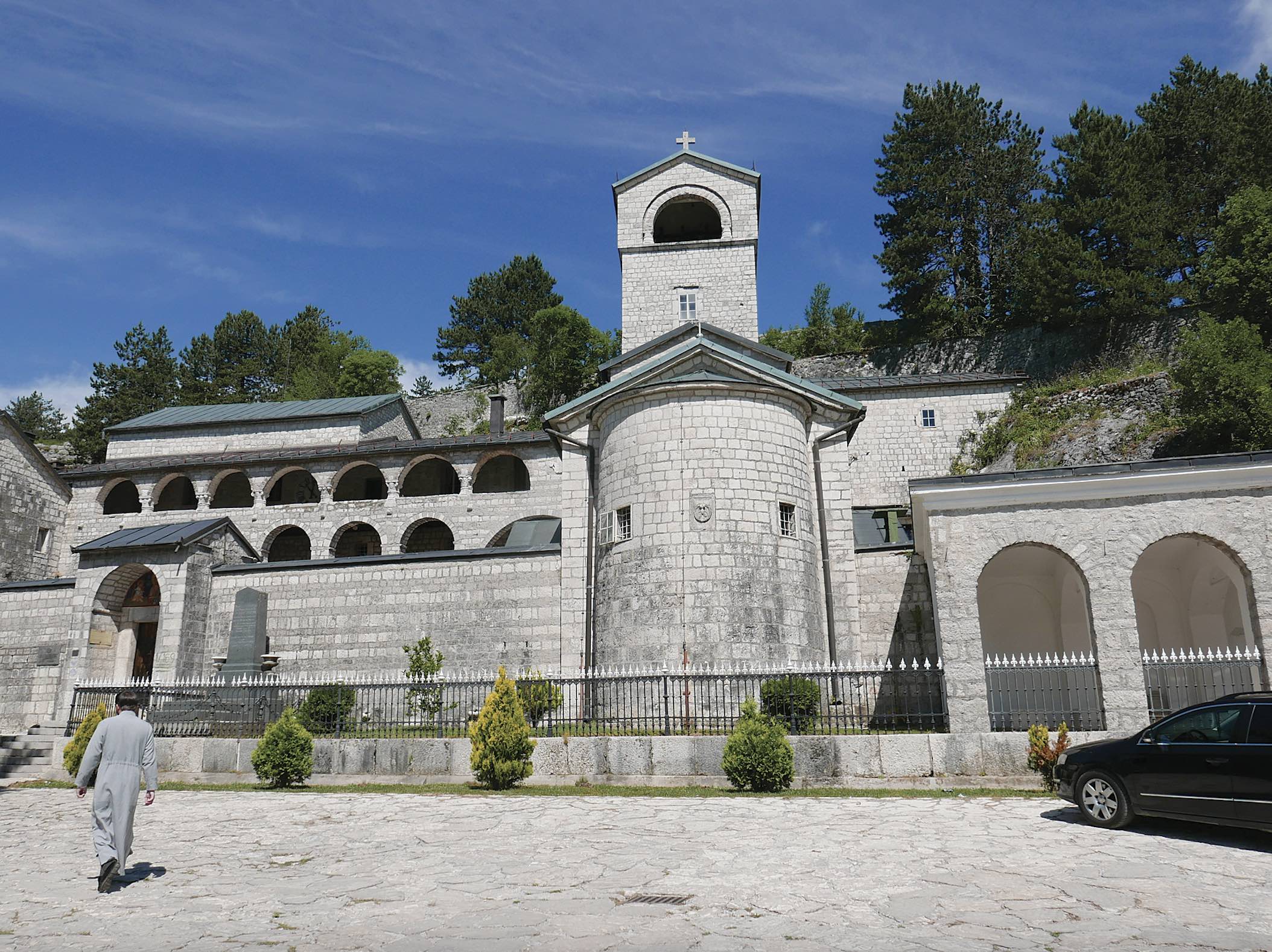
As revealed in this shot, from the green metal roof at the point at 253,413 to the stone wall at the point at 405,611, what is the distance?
51.9ft

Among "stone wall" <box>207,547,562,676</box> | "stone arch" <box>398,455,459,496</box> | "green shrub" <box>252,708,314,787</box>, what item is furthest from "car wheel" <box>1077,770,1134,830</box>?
"stone arch" <box>398,455,459,496</box>

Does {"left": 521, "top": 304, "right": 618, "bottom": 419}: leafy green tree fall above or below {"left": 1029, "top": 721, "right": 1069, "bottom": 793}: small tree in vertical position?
above

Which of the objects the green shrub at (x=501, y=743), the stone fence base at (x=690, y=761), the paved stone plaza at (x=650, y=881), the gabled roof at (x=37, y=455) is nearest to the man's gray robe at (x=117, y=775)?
the paved stone plaza at (x=650, y=881)

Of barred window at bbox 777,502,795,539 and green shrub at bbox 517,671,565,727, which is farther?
barred window at bbox 777,502,795,539

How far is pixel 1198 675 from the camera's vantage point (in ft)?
42.7

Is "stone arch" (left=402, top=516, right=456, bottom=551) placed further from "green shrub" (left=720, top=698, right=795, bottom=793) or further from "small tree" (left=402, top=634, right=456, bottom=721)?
"green shrub" (left=720, top=698, right=795, bottom=793)

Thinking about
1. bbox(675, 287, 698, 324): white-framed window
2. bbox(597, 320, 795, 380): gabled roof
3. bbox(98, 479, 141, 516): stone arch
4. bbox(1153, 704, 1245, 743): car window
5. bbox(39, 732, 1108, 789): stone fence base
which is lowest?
bbox(39, 732, 1108, 789): stone fence base

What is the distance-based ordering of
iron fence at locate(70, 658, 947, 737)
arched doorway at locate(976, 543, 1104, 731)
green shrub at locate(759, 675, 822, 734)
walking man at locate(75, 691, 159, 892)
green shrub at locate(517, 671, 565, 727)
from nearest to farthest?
1. walking man at locate(75, 691, 159, 892)
2. green shrub at locate(759, 675, 822, 734)
3. iron fence at locate(70, 658, 947, 737)
4. green shrub at locate(517, 671, 565, 727)
5. arched doorway at locate(976, 543, 1104, 731)

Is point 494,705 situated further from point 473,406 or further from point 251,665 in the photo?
point 473,406

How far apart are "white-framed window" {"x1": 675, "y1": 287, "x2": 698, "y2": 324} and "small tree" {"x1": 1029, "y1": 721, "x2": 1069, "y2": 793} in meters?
18.3

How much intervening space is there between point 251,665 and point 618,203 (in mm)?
17463

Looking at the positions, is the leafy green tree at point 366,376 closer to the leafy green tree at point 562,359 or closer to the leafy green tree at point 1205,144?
the leafy green tree at point 562,359

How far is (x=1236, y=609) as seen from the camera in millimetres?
15117

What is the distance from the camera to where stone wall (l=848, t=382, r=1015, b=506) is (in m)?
31.6
